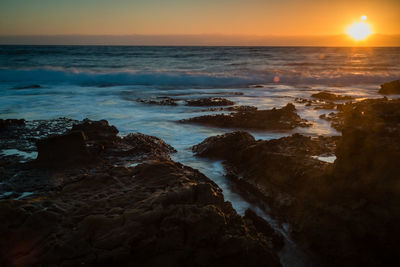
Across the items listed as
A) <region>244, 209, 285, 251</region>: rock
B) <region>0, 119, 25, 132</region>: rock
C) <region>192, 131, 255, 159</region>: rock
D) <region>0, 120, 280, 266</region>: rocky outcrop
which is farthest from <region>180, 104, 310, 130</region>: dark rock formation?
<region>0, 120, 280, 266</region>: rocky outcrop

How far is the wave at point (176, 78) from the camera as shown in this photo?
23594 millimetres

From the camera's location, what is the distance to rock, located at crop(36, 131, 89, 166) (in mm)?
4719

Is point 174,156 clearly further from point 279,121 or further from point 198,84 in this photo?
point 198,84

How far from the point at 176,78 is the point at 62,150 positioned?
66.5 ft

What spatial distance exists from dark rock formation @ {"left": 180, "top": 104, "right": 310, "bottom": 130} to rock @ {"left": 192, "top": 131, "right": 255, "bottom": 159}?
2.47 metres

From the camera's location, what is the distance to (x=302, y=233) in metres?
3.42

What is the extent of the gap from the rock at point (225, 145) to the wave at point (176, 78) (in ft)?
55.8

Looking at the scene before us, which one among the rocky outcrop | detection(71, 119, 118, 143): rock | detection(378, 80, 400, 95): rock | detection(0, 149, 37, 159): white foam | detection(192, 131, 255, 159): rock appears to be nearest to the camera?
the rocky outcrop

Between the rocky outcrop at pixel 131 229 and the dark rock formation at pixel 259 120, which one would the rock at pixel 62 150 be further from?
the dark rock formation at pixel 259 120

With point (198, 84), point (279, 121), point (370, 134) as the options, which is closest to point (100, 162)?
point (370, 134)

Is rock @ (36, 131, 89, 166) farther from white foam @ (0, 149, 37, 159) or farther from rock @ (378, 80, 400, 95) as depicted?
rock @ (378, 80, 400, 95)

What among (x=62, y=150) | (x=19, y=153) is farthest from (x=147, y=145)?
(x=19, y=153)

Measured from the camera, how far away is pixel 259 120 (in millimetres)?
8609

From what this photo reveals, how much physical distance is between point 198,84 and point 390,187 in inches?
808
